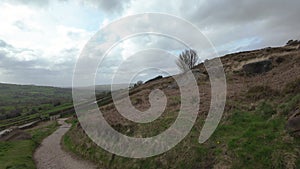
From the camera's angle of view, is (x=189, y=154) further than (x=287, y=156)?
Yes

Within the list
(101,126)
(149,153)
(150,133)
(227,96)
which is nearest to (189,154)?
(149,153)

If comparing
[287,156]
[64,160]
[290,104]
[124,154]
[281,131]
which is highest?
[290,104]

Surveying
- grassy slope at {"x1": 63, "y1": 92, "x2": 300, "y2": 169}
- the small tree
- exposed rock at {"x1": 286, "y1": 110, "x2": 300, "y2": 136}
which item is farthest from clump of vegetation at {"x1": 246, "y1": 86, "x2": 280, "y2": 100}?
the small tree

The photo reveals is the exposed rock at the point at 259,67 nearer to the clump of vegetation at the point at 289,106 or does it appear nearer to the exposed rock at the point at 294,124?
the clump of vegetation at the point at 289,106

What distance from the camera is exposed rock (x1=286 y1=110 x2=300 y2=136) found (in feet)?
40.0

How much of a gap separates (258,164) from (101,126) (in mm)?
16409

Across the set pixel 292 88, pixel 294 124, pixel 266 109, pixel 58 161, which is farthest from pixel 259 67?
pixel 58 161

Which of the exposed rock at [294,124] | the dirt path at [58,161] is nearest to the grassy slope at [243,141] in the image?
the exposed rock at [294,124]

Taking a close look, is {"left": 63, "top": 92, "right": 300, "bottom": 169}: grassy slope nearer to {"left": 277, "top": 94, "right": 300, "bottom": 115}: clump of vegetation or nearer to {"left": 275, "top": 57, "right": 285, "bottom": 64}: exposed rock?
{"left": 277, "top": 94, "right": 300, "bottom": 115}: clump of vegetation

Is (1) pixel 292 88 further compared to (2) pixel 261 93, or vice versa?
(2) pixel 261 93

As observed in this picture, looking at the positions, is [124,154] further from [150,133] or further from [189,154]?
[189,154]

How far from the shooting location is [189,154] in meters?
14.7

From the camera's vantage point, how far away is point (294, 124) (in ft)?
40.8

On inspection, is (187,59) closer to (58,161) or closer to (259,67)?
(259,67)
